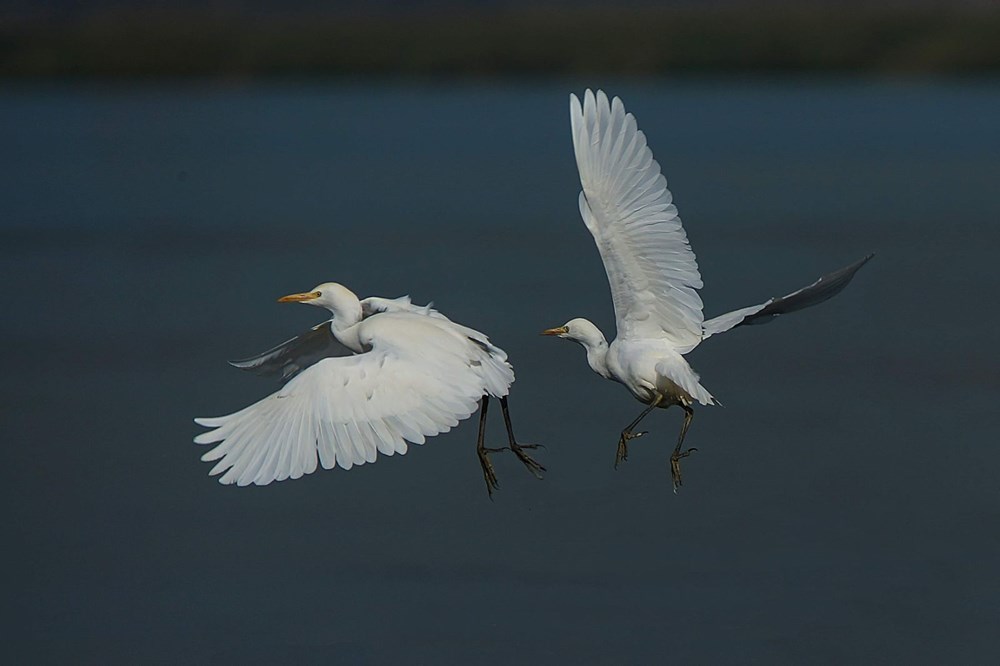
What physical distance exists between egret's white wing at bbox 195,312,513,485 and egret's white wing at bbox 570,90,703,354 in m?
0.90

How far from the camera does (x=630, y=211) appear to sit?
7.91 metres

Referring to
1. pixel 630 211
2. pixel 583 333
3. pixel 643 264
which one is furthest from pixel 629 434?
pixel 630 211

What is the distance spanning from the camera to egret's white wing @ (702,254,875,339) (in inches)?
311

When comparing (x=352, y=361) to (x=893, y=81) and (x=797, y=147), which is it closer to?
(x=797, y=147)

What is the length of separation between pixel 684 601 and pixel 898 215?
11.8 m

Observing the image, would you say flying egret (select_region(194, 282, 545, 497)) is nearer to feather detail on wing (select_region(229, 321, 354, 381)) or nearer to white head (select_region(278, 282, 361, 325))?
white head (select_region(278, 282, 361, 325))

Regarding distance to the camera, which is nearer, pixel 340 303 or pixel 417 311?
pixel 340 303

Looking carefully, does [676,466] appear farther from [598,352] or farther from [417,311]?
[417,311]

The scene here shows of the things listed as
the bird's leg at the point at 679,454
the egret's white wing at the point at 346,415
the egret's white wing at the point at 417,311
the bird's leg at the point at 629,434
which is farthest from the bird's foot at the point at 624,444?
the egret's white wing at the point at 346,415

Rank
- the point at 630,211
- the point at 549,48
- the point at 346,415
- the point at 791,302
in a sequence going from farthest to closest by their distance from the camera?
the point at 549,48, the point at 791,302, the point at 630,211, the point at 346,415

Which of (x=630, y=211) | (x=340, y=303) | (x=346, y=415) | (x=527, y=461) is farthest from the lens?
(x=527, y=461)

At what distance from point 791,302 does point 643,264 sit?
66 centimetres

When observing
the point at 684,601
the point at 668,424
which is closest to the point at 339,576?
the point at 684,601

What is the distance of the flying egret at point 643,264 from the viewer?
784 centimetres
